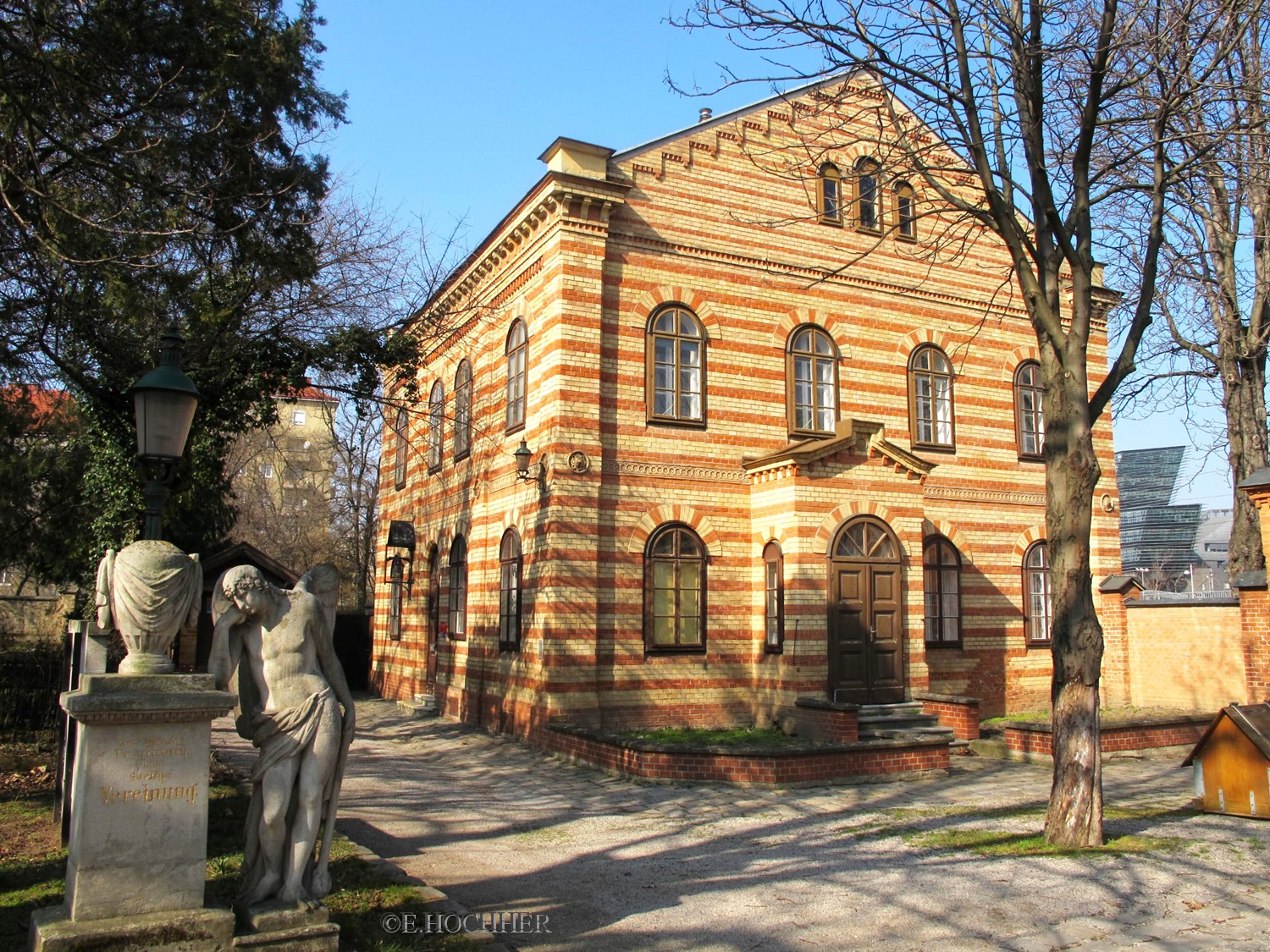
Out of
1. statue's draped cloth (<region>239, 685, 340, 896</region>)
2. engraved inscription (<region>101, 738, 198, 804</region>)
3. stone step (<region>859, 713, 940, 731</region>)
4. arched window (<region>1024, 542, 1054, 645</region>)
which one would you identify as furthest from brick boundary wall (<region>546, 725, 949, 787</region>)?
engraved inscription (<region>101, 738, 198, 804</region>)

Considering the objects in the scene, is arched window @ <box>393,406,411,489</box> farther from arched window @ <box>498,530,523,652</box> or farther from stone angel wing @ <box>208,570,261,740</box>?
stone angel wing @ <box>208,570,261,740</box>

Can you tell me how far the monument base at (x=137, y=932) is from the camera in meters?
4.88

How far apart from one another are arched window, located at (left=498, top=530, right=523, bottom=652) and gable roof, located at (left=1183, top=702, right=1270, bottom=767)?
9934mm

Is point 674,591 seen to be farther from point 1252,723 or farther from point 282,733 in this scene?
point 282,733

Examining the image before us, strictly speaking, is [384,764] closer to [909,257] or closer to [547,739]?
[547,739]

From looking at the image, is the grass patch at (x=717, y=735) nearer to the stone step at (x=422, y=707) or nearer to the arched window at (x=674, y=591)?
the arched window at (x=674, y=591)

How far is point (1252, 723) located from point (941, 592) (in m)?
8.04

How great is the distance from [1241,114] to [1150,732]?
378 inches

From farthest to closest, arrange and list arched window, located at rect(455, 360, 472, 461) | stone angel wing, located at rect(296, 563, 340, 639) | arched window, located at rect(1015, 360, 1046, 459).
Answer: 1. arched window, located at rect(1015, 360, 1046, 459)
2. arched window, located at rect(455, 360, 472, 461)
3. stone angel wing, located at rect(296, 563, 340, 639)

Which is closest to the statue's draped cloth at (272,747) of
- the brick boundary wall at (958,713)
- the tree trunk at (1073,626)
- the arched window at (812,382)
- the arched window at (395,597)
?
the tree trunk at (1073,626)

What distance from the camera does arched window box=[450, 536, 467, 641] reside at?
19.2 meters

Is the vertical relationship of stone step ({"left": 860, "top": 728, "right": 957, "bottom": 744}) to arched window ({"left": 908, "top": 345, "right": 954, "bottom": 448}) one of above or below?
below

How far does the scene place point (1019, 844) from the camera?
9117mm

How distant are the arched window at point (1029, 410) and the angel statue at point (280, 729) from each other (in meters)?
16.9
